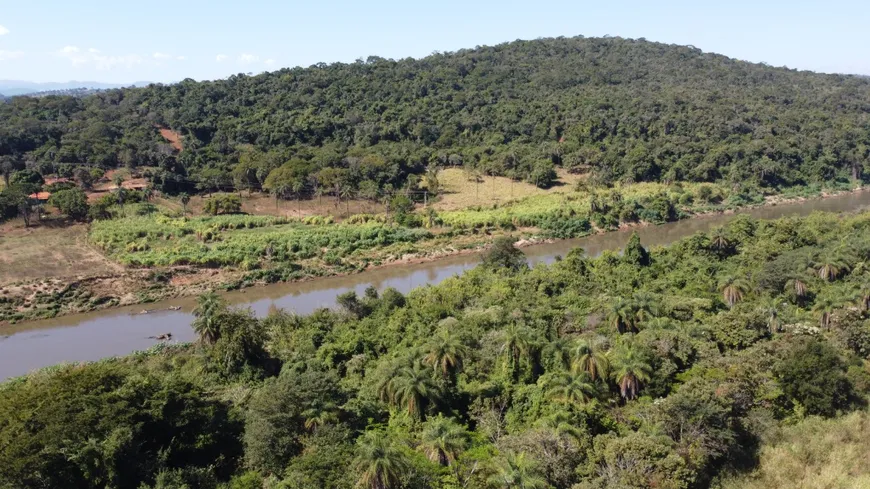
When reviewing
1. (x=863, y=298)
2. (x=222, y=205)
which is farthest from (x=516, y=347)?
(x=222, y=205)

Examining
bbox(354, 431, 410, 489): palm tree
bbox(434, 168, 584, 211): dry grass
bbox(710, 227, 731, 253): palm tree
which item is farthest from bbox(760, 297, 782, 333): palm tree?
bbox(434, 168, 584, 211): dry grass

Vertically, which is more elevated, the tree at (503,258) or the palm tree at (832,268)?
the palm tree at (832,268)

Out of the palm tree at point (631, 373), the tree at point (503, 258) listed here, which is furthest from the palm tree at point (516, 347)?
the tree at point (503, 258)

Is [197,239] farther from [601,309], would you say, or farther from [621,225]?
[621,225]

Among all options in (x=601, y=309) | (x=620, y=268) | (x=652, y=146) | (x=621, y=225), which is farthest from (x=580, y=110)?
(x=601, y=309)

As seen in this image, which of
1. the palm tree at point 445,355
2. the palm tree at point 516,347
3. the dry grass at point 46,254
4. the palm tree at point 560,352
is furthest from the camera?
the dry grass at point 46,254

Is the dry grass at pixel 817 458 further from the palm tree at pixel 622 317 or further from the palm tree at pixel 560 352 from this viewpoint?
the palm tree at pixel 622 317

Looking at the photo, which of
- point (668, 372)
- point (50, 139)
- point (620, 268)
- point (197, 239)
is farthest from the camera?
point (50, 139)
